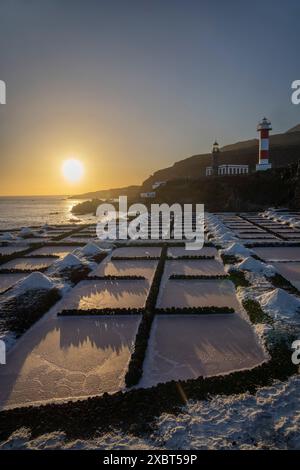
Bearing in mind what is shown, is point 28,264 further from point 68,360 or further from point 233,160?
point 233,160

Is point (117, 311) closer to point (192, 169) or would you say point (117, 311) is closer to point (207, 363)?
point (207, 363)

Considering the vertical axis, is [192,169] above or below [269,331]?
above

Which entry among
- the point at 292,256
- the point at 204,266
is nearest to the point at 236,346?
the point at 204,266

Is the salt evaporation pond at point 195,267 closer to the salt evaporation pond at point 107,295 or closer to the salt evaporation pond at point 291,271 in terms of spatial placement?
the salt evaporation pond at point 107,295

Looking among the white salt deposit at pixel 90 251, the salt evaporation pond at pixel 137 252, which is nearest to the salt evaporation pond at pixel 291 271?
the salt evaporation pond at pixel 137 252

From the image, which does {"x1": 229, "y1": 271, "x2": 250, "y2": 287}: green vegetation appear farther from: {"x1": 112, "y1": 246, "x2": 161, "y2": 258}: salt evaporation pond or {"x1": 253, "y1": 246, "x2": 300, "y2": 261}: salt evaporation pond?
{"x1": 112, "y1": 246, "x2": 161, "y2": 258}: salt evaporation pond

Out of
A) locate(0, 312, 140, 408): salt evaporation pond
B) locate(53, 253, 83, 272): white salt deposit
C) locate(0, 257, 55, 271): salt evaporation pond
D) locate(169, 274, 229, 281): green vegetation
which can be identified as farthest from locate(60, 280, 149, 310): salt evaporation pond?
locate(0, 257, 55, 271): salt evaporation pond

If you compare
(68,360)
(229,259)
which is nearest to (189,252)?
(229,259)
